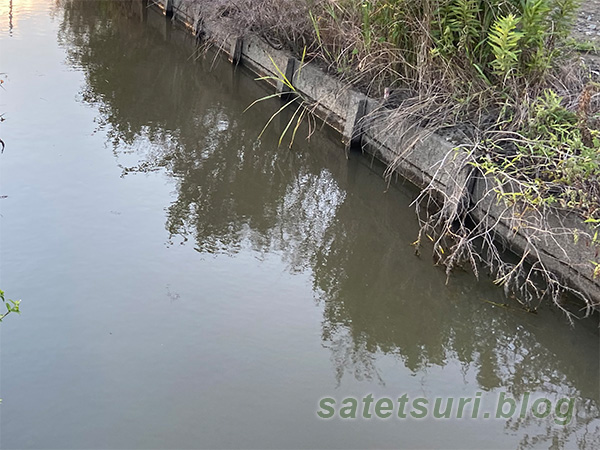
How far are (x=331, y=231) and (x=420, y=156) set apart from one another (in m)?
0.95

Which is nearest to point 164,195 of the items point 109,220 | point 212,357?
point 109,220

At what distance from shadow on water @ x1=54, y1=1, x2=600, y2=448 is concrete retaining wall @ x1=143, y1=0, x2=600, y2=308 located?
21 cm

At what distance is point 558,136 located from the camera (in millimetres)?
4617

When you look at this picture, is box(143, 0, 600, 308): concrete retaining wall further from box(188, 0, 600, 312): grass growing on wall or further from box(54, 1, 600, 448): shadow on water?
box(54, 1, 600, 448): shadow on water

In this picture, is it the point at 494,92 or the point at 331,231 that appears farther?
the point at 494,92

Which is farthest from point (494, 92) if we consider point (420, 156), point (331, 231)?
point (331, 231)

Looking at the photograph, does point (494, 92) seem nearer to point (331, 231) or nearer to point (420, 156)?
point (420, 156)

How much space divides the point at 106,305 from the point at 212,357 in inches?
29.1

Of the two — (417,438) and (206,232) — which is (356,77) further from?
(417,438)

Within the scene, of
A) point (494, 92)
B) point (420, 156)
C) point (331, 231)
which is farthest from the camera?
point (420, 156)

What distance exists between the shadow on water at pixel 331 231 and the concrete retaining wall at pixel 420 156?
0.21m

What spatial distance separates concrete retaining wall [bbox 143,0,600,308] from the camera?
162 inches

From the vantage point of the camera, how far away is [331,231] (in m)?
5.00

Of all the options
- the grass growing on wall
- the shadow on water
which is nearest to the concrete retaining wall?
the grass growing on wall
